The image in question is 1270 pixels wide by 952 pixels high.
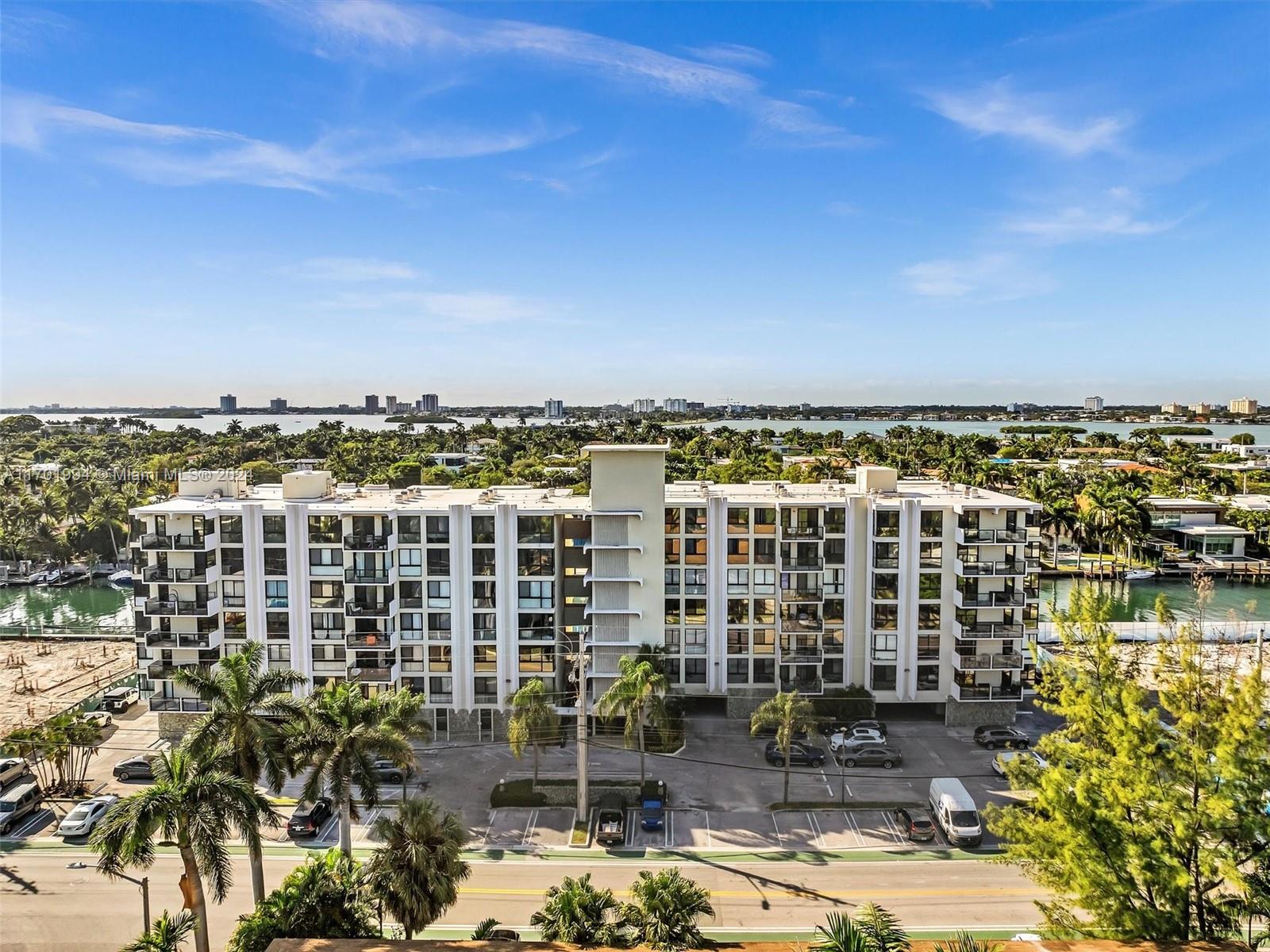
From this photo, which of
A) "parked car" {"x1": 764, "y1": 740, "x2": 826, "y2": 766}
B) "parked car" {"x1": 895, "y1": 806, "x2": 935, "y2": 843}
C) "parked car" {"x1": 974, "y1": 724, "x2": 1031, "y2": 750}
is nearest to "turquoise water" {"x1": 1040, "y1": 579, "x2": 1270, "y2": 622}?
"parked car" {"x1": 974, "y1": 724, "x2": 1031, "y2": 750}

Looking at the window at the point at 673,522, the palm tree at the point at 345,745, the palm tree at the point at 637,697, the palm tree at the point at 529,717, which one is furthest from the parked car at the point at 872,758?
the palm tree at the point at 345,745

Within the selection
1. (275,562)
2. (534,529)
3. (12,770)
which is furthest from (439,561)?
(12,770)

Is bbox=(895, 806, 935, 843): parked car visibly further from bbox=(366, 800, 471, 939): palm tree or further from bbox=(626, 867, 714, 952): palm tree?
bbox=(366, 800, 471, 939): palm tree

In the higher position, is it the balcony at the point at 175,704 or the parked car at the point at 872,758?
the balcony at the point at 175,704

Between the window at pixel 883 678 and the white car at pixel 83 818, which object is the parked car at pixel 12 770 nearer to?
the white car at pixel 83 818

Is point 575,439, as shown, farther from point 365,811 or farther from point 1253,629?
point 365,811

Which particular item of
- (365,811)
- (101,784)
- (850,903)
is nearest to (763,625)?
(850,903)

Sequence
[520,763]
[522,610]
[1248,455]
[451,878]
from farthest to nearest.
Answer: [1248,455] < [522,610] < [520,763] < [451,878]
